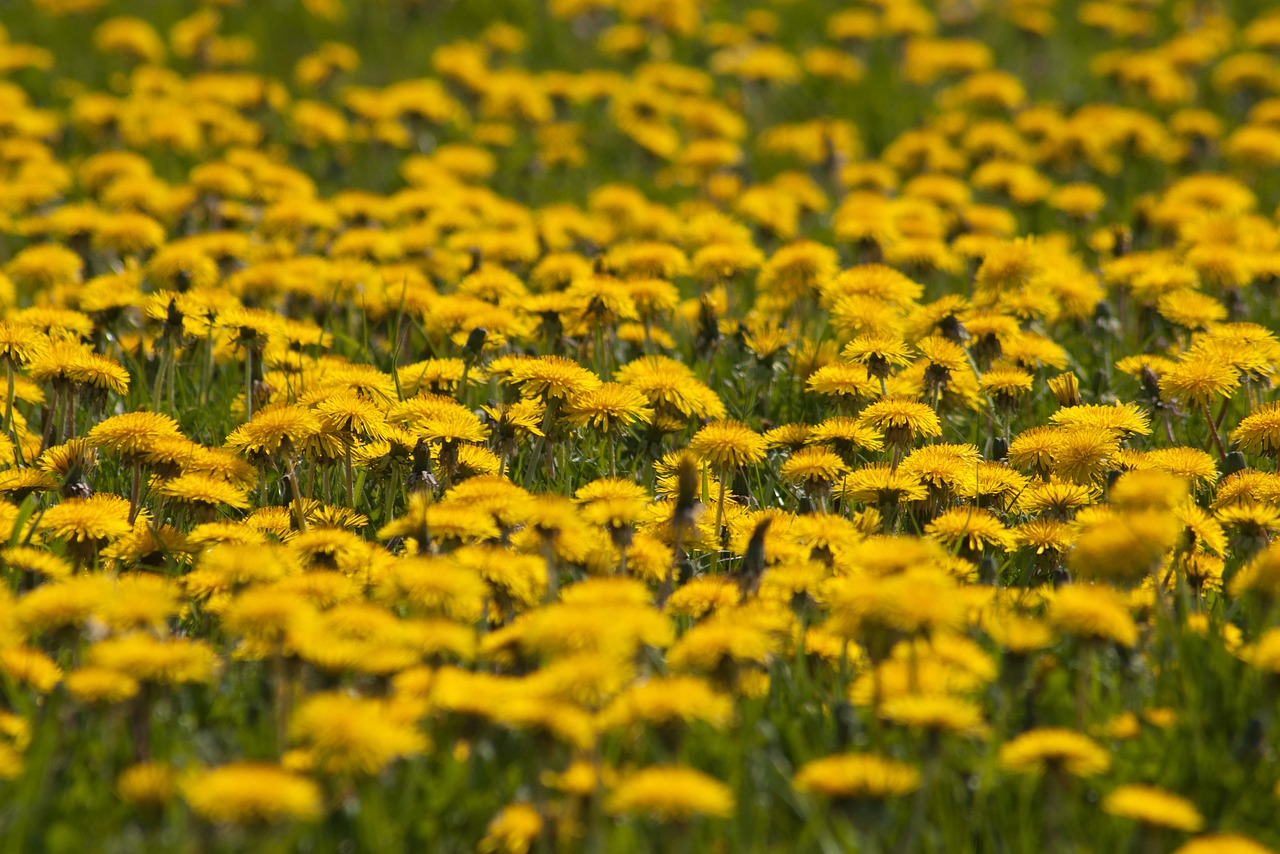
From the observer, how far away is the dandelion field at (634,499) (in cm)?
231

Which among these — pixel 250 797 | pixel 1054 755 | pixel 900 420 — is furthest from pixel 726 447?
pixel 250 797

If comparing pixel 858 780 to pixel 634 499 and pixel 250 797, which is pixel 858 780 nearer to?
pixel 250 797

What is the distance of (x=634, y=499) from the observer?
3141 mm

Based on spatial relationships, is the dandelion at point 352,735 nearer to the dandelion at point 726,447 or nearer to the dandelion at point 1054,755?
the dandelion at point 1054,755

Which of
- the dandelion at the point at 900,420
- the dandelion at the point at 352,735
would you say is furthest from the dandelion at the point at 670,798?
the dandelion at the point at 900,420

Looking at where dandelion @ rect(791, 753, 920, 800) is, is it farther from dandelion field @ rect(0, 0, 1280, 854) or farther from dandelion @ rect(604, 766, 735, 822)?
dandelion @ rect(604, 766, 735, 822)

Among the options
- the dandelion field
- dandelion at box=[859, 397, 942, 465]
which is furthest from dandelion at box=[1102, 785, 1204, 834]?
dandelion at box=[859, 397, 942, 465]

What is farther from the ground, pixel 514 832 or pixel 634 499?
pixel 634 499

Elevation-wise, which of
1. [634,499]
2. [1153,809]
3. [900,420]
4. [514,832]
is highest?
[900,420]

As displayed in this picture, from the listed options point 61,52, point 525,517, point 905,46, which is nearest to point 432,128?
point 61,52

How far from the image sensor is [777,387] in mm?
4582

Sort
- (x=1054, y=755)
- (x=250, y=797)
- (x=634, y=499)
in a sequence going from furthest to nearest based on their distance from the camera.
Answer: (x=634, y=499) → (x=1054, y=755) → (x=250, y=797)

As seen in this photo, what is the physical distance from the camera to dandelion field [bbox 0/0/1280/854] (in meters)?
2.31

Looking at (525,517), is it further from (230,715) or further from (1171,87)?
(1171,87)
